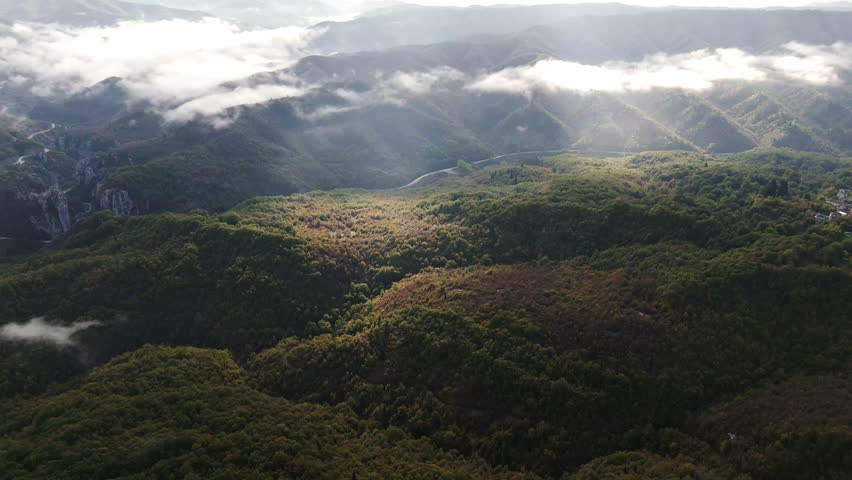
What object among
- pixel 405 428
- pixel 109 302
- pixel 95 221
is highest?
pixel 95 221

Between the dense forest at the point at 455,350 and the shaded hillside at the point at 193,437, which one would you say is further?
the dense forest at the point at 455,350

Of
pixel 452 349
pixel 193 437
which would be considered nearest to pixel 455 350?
pixel 452 349

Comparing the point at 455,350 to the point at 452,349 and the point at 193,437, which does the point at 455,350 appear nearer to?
the point at 452,349

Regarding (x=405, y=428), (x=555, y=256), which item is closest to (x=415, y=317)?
A: (x=405, y=428)

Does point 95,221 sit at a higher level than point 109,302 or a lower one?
higher

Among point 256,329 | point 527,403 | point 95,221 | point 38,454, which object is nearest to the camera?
point 38,454

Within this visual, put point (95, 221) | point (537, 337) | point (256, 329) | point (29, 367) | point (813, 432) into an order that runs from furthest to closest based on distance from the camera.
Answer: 1. point (95, 221)
2. point (256, 329)
3. point (29, 367)
4. point (537, 337)
5. point (813, 432)

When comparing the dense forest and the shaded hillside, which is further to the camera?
the dense forest

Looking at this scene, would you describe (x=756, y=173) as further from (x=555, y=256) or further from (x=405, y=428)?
(x=405, y=428)
